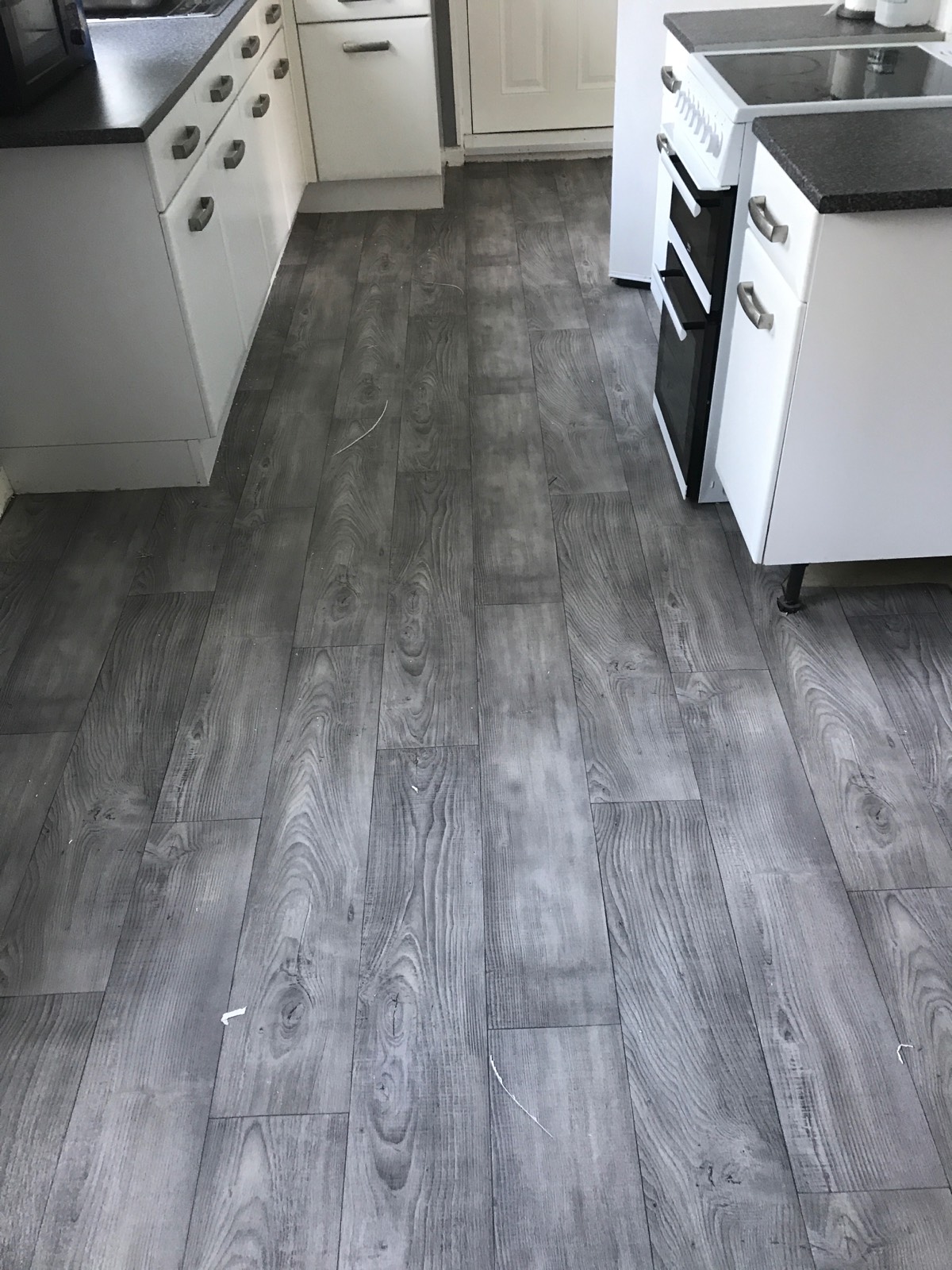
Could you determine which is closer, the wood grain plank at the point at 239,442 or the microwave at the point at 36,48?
the microwave at the point at 36,48

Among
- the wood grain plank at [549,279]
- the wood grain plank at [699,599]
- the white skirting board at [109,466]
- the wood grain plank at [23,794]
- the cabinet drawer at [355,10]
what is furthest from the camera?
the cabinet drawer at [355,10]

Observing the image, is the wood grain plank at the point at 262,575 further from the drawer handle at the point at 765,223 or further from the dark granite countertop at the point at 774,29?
the dark granite countertop at the point at 774,29

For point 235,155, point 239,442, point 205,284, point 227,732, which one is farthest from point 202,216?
point 227,732

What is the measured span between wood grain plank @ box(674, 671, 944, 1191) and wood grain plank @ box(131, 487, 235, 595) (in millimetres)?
1116

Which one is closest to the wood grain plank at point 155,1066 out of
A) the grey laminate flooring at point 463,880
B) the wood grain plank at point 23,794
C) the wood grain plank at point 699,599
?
the grey laminate flooring at point 463,880

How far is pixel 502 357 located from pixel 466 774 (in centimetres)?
169

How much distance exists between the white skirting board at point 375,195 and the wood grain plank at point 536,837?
2.58 metres

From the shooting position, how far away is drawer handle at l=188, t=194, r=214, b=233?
2395 millimetres

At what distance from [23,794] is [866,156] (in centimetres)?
181

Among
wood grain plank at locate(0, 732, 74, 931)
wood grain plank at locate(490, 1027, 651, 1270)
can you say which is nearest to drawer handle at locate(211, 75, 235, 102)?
wood grain plank at locate(0, 732, 74, 931)

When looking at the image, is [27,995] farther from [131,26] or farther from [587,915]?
[131,26]

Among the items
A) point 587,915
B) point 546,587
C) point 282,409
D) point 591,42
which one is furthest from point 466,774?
point 591,42

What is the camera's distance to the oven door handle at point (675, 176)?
7.27 ft

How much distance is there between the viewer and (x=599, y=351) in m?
3.12
